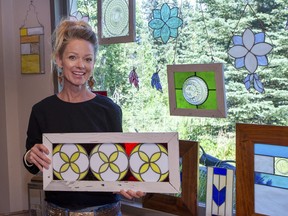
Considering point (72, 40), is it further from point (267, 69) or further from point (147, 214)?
point (147, 214)

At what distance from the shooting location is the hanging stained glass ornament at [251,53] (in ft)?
4.95

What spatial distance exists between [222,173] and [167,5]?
80cm

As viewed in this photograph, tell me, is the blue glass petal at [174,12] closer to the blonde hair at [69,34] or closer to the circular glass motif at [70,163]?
the blonde hair at [69,34]

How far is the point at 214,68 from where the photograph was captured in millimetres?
1569

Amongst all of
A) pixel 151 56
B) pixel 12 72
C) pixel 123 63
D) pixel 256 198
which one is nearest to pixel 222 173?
pixel 256 198

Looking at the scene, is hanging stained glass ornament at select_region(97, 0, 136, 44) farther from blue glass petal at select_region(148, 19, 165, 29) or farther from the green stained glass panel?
the green stained glass panel

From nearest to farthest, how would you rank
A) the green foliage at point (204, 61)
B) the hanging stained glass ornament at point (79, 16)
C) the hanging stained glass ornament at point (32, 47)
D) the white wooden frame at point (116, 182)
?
the white wooden frame at point (116, 182) < the green foliage at point (204, 61) < the hanging stained glass ornament at point (79, 16) < the hanging stained glass ornament at point (32, 47)

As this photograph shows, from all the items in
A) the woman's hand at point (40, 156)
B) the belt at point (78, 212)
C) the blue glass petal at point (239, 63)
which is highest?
the blue glass petal at point (239, 63)

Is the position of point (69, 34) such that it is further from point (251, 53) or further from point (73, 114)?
point (251, 53)

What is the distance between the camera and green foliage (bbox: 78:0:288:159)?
1500 mm

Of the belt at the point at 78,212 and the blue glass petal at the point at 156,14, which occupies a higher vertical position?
the blue glass petal at the point at 156,14

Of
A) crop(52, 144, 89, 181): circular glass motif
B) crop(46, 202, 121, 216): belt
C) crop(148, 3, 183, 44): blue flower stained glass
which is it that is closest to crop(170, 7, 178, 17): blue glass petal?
crop(148, 3, 183, 44): blue flower stained glass

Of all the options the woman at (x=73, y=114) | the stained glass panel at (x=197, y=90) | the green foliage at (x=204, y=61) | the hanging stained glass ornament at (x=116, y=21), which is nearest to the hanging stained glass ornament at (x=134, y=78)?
the green foliage at (x=204, y=61)

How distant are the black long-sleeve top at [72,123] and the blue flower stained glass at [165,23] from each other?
0.55 metres
